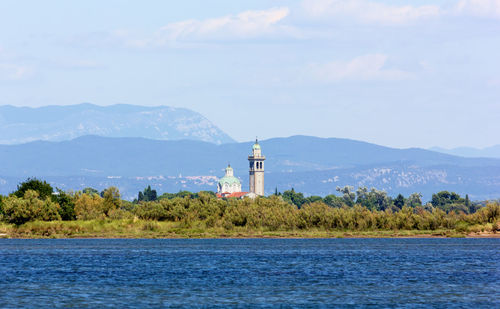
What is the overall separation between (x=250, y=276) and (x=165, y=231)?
7731cm

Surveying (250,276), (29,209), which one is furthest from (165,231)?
(250,276)

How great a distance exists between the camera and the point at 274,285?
217ft

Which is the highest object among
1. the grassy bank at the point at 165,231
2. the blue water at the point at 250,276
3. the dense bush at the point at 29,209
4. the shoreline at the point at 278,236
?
the dense bush at the point at 29,209

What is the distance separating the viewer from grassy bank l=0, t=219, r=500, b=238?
140000 mm

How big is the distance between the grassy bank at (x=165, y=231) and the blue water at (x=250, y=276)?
76.8 feet

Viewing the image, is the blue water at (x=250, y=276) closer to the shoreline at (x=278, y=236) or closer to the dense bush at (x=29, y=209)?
the dense bush at (x=29, y=209)

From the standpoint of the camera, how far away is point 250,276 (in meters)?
73.6

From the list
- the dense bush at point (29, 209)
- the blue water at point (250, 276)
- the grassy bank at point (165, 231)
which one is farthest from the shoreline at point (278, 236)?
the blue water at point (250, 276)

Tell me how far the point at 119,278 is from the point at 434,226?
88.7 m

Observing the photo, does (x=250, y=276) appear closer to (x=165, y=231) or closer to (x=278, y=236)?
(x=278, y=236)

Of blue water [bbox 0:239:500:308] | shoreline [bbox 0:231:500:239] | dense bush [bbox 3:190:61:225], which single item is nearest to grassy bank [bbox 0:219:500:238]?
shoreline [bbox 0:231:500:239]

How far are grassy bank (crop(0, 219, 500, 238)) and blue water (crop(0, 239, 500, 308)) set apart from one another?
2341cm

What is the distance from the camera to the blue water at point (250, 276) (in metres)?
57.3

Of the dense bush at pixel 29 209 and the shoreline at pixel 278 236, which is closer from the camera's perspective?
the dense bush at pixel 29 209
